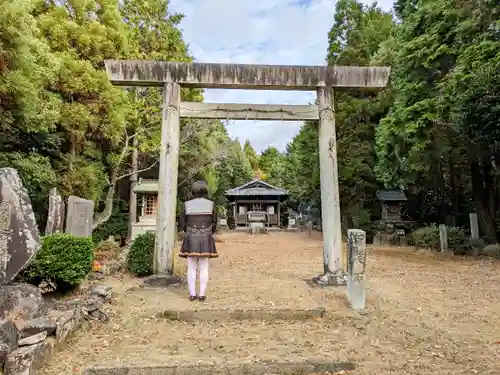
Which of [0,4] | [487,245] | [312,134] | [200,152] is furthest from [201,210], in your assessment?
[312,134]

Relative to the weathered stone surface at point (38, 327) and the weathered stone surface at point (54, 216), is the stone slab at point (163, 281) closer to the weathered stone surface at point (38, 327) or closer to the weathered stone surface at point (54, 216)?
the weathered stone surface at point (38, 327)

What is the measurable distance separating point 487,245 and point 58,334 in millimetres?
13741

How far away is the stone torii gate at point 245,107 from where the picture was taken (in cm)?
694

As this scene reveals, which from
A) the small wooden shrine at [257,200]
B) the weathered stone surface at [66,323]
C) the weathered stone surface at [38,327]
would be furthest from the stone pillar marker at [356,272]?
→ the small wooden shrine at [257,200]

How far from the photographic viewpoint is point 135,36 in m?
16.5

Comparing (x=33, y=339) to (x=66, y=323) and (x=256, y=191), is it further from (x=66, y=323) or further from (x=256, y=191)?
(x=256, y=191)

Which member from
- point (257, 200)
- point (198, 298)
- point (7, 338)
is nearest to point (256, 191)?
point (257, 200)

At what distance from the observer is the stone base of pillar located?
6.75 metres

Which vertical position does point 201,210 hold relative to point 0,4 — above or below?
below

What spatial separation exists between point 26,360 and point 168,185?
4.16 m

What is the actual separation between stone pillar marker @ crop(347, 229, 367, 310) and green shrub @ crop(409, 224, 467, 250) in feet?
31.0

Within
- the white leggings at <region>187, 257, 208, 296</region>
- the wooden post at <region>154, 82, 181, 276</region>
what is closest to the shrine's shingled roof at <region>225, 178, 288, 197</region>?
the wooden post at <region>154, 82, 181, 276</region>

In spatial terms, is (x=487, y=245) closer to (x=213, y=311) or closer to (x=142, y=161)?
(x=213, y=311)

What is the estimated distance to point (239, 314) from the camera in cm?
503
